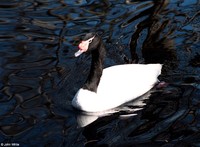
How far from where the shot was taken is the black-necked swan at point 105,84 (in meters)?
7.81

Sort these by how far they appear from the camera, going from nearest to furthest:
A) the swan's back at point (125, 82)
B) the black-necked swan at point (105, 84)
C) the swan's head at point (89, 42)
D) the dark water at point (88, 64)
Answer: the dark water at point (88, 64)
the swan's head at point (89, 42)
the black-necked swan at point (105, 84)
the swan's back at point (125, 82)

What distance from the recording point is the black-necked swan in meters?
7.81

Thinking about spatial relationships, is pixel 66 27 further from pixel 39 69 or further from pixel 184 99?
pixel 184 99

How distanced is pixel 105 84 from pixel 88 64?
1.59 m

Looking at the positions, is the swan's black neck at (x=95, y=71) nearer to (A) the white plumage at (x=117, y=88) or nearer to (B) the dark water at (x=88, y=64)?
(A) the white plumage at (x=117, y=88)

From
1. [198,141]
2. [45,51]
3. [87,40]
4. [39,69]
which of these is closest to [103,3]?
[45,51]

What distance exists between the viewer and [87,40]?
7605mm

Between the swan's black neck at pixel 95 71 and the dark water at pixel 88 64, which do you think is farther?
the swan's black neck at pixel 95 71

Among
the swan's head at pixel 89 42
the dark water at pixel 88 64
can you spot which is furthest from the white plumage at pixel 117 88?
the swan's head at pixel 89 42

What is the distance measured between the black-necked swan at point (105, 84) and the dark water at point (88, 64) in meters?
0.23

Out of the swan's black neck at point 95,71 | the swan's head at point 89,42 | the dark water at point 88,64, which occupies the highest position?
the swan's head at point 89,42

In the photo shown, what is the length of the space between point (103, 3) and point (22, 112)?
5.01m

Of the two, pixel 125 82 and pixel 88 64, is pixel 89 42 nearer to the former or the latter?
pixel 125 82

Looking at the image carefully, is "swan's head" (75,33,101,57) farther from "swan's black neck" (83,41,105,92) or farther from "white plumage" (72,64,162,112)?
"white plumage" (72,64,162,112)
